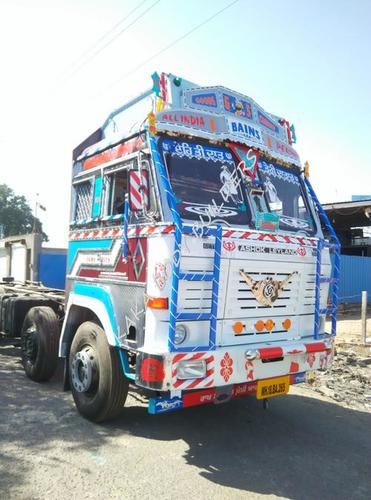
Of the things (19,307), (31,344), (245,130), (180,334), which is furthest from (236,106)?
(19,307)

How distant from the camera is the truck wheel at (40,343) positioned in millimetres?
5957

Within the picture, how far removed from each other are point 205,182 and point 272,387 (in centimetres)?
213

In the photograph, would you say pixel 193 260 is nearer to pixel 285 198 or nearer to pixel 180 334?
pixel 180 334

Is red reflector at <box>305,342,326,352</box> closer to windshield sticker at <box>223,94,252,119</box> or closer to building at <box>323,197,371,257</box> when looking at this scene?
windshield sticker at <box>223,94,252,119</box>

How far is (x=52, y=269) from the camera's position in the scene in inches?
400

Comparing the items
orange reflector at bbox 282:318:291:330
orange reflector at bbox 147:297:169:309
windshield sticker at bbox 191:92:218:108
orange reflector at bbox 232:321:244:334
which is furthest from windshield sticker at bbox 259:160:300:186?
orange reflector at bbox 147:297:169:309

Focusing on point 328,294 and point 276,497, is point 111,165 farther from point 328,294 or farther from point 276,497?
point 276,497

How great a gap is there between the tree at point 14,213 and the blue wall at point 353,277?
44.6 metres

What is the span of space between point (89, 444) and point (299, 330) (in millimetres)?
2404

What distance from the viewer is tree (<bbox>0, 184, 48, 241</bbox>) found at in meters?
56.1

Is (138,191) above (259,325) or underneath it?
above

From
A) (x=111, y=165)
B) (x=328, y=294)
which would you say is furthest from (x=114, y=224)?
(x=328, y=294)

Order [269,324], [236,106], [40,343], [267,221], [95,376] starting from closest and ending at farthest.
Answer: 1. [269,324]
2. [95,376]
3. [267,221]
4. [236,106]
5. [40,343]

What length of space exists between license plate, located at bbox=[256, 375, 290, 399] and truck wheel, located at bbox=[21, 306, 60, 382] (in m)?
3.01
